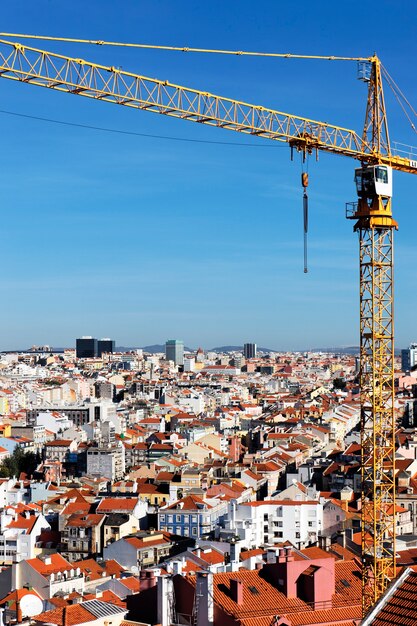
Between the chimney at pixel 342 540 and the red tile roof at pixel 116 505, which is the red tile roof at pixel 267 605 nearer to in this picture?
the chimney at pixel 342 540

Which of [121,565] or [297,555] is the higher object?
[297,555]

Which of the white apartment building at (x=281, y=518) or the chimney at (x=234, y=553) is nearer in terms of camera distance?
the chimney at (x=234, y=553)

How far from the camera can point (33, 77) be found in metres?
19.1

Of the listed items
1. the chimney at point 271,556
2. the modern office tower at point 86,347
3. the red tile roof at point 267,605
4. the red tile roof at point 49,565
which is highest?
the modern office tower at point 86,347

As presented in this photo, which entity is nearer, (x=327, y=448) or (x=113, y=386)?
(x=327, y=448)

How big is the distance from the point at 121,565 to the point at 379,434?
1053 centimetres

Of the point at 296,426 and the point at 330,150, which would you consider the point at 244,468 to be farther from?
the point at 330,150

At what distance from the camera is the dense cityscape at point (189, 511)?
15.0m

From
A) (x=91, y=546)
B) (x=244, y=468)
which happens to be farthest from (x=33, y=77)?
(x=244, y=468)

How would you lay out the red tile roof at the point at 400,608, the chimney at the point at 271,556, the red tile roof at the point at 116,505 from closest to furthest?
1. the red tile roof at the point at 400,608
2. the chimney at the point at 271,556
3. the red tile roof at the point at 116,505

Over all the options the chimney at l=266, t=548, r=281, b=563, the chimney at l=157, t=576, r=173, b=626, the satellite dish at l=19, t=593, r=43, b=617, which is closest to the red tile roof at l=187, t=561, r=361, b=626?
the chimney at l=157, t=576, r=173, b=626

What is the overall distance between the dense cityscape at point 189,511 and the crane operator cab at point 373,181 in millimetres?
5960

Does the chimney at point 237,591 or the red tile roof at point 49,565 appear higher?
the chimney at point 237,591

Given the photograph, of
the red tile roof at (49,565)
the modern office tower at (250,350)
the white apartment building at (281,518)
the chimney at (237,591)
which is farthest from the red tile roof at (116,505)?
the modern office tower at (250,350)
